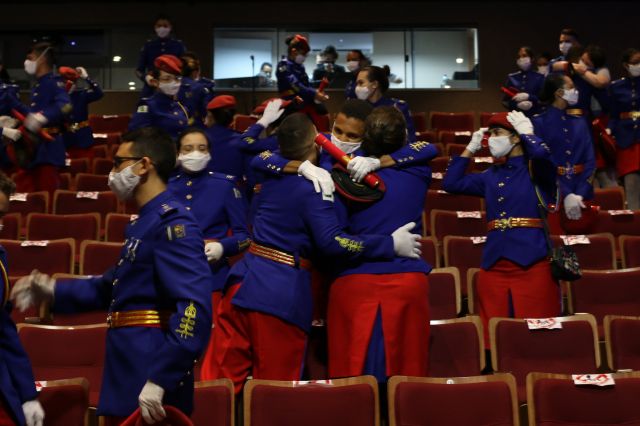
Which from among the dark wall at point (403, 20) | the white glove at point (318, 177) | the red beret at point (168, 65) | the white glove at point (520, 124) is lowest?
the white glove at point (318, 177)

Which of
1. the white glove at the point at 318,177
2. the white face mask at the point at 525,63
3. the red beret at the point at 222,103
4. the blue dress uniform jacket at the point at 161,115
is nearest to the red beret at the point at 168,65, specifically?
the blue dress uniform jacket at the point at 161,115

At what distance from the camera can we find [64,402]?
3156 mm

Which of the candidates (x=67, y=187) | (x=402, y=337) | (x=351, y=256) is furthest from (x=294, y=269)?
(x=67, y=187)

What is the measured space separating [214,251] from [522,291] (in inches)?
66.5

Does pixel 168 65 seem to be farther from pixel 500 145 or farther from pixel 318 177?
pixel 318 177

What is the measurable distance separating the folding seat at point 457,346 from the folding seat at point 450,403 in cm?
77

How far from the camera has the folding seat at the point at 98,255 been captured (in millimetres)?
5457

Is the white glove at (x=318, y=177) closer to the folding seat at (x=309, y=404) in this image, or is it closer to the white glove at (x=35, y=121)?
the folding seat at (x=309, y=404)

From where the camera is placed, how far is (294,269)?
11.4ft

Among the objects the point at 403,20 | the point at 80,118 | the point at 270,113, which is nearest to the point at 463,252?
the point at 270,113

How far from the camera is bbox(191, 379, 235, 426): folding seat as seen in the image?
312 cm

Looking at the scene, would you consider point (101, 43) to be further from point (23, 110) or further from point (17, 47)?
point (23, 110)

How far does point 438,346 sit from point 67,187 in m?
5.12

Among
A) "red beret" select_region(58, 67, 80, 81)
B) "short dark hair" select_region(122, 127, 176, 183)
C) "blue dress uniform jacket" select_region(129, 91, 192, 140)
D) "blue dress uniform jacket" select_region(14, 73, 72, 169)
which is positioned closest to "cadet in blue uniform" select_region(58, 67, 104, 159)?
"red beret" select_region(58, 67, 80, 81)
